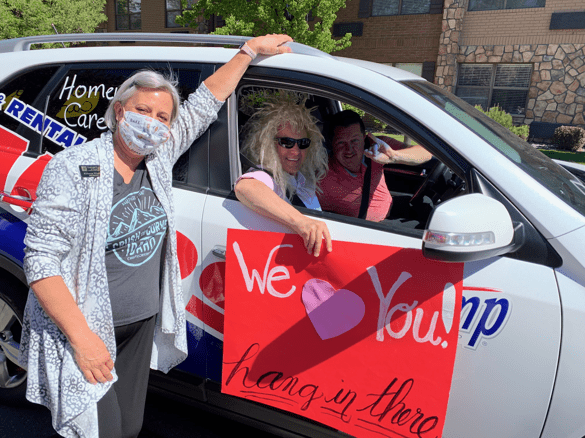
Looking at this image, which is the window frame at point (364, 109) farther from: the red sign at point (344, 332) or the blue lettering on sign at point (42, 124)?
the blue lettering on sign at point (42, 124)

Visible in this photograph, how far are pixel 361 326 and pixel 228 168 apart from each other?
85 cm

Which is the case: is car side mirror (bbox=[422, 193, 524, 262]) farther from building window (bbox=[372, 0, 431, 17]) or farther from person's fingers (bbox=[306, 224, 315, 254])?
building window (bbox=[372, 0, 431, 17])

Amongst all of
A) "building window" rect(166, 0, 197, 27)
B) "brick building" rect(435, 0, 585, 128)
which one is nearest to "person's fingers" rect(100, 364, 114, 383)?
"brick building" rect(435, 0, 585, 128)

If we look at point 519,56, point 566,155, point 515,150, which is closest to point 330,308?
point 515,150

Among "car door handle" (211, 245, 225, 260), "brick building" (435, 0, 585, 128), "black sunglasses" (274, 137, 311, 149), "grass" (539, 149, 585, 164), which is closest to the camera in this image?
"car door handle" (211, 245, 225, 260)

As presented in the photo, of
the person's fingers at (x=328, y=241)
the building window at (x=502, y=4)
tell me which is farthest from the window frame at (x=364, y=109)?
the building window at (x=502, y=4)

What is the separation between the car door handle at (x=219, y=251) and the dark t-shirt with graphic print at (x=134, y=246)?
0.21 meters

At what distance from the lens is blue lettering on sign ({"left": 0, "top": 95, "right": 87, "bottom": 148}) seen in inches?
86.6

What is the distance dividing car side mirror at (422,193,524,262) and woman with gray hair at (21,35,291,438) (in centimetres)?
96

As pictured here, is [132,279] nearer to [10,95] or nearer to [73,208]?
[73,208]

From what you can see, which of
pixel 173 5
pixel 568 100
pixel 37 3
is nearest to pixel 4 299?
pixel 37 3

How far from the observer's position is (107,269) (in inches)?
64.0

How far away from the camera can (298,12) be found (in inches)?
440

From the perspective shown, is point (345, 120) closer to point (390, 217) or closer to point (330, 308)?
point (390, 217)
